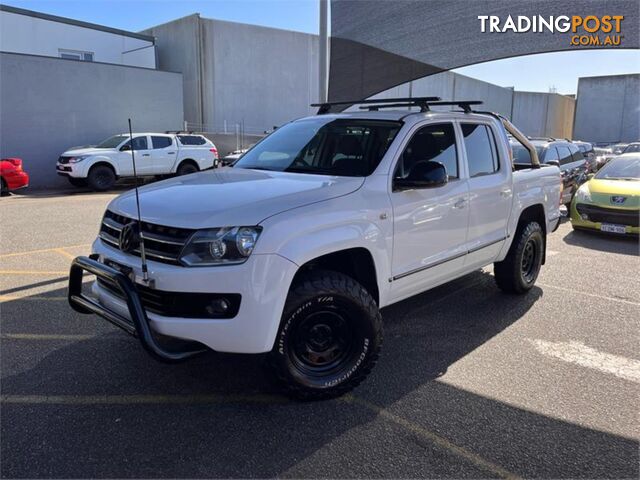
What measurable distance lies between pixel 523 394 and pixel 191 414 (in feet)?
7.26

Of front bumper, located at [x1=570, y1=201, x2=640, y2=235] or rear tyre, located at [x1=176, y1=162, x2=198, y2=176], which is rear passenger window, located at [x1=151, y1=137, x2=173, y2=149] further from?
front bumper, located at [x1=570, y1=201, x2=640, y2=235]

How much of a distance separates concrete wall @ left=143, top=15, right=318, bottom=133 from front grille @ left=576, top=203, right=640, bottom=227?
18.8 m

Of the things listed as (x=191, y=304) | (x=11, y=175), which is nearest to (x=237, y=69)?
(x=11, y=175)

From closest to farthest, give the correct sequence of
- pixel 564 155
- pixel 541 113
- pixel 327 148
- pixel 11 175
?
pixel 327 148
pixel 564 155
pixel 11 175
pixel 541 113

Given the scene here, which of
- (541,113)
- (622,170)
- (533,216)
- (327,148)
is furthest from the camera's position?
(541,113)

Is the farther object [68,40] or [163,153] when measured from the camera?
[68,40]

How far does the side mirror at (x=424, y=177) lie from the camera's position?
3766 millimetres

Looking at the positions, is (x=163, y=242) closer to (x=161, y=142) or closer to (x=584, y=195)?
(x=584, y=195)

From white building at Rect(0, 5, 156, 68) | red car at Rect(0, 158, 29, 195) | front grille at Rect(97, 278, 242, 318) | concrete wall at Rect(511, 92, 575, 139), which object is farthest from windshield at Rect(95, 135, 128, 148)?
concrete wall at Rect(511, 92, 575, 139)

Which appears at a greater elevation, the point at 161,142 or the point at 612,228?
the point at 161,142

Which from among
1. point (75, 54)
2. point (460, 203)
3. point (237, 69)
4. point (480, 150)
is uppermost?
point (75, 54)

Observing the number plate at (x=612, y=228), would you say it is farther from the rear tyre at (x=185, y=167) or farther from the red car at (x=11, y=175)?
the red car at (x=11, y=175)

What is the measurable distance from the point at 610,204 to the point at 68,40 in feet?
71.2

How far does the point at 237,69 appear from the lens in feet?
82.7
